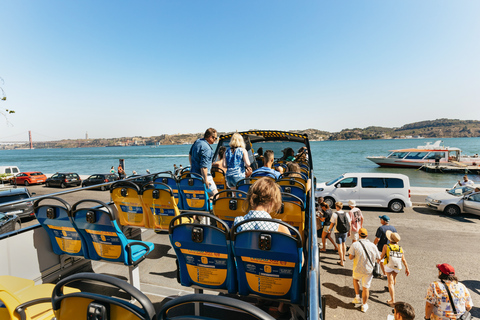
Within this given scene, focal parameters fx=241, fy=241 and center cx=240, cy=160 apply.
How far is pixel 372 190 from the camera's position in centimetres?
1148

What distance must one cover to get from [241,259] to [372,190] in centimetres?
1117

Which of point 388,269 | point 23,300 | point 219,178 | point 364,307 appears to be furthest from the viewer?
point 219,178

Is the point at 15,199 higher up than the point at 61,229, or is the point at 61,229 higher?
the point at 61,229

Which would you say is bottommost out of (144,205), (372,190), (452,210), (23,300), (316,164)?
(316,164)

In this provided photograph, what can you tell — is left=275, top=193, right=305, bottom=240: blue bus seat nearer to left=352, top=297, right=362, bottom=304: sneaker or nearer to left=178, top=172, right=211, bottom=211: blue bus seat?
left=178, top=172, right=211, bottom=211: blue bus seat

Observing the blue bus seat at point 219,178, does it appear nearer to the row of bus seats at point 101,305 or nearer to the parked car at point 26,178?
the row of bus seats at point 101,305

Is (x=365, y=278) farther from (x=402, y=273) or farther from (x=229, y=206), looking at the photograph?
(x=229, y=206)

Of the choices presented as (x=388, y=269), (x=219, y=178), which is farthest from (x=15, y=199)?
(x=388, y=269)

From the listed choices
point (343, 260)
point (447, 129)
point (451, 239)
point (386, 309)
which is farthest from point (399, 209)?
point (447, 129)

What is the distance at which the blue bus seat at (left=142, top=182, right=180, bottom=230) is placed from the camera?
3998mm

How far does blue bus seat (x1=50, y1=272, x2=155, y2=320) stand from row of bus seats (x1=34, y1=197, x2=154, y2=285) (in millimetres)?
1531

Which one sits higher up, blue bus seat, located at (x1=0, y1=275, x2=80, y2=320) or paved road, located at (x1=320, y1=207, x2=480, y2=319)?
blue bus seat, located at (x1=0, y1=275, x2=80, y2=320)

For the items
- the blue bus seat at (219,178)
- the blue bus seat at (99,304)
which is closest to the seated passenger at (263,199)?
the blue bus seat at (99,304)

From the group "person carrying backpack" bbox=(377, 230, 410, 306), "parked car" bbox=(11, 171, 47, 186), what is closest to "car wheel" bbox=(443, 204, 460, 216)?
"person carrying backpack" bbox=(377, 230, 410, 306)
